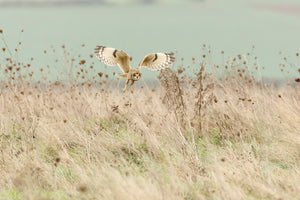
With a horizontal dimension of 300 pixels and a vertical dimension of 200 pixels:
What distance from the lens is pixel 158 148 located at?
5316 mm

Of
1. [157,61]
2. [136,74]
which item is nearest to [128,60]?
[136,74]

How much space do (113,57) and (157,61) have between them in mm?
628

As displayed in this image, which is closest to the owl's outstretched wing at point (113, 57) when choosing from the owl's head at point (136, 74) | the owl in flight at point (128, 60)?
the owl in flight at point (128, 60)

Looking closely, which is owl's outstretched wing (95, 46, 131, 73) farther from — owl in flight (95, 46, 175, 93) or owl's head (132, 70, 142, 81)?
owl's head (132, 70, 142, 81)

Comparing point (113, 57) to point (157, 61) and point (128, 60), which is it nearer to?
point (128, 60)

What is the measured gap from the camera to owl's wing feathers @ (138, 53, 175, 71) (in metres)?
5.50

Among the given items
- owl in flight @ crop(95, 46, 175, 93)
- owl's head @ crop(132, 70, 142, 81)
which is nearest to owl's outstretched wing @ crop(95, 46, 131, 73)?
owl in flight @ crop(95, 46, 175, 93)

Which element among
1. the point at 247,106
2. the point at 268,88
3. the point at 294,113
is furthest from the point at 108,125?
the point at 268,88

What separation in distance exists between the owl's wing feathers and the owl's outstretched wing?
0.23 m

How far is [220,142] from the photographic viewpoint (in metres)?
6.35

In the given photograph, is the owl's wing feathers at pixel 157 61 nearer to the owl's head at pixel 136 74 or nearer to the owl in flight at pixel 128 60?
the owl in flight at pixel 128 60

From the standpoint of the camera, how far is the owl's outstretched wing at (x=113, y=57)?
215 inches

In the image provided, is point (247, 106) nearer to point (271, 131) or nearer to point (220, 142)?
point (271, 131)

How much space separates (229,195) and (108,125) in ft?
12.1
